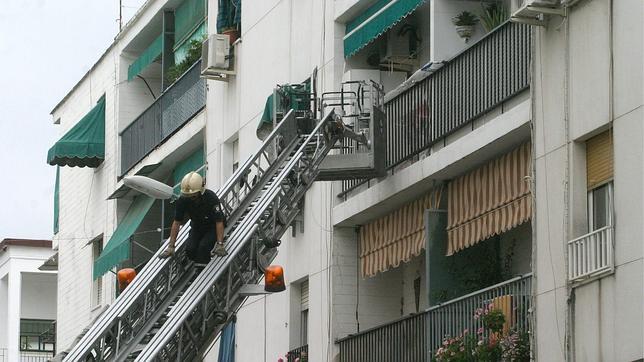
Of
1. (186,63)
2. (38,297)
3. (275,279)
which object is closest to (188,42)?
(186,63)

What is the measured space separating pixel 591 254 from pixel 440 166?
5813 millimetres

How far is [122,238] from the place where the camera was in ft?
140

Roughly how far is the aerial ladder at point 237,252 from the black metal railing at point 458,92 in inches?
16.6

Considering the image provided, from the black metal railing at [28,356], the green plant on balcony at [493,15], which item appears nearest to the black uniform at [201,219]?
the green plant on balcony at [493,15]

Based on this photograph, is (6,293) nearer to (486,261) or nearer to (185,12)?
(185,12)

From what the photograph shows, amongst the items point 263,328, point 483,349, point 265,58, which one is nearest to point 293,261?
point 263,328

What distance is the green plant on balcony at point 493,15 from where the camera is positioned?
2825 centimetres

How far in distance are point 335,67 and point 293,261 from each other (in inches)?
141

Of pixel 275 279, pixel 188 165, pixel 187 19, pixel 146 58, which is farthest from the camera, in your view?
pixel 146 58

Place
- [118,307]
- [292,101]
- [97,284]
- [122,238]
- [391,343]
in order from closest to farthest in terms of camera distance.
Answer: [118,307] → [391,343] → [292,101] → [122,238] → [97,284]

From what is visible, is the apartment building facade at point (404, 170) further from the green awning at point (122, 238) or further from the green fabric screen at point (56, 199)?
the green fabric screen at point (56, 199)

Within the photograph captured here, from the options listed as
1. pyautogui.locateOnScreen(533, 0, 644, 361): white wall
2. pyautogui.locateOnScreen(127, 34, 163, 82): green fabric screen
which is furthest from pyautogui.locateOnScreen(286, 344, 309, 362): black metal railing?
pyautogui.locateOnScreen(127, 34, 163, 82): green fabric screen

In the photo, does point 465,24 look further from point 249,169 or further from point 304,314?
point 304,314

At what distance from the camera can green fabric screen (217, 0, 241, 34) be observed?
37.3 meters
